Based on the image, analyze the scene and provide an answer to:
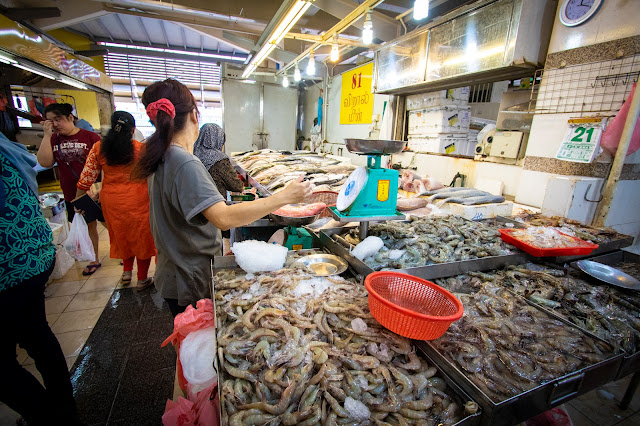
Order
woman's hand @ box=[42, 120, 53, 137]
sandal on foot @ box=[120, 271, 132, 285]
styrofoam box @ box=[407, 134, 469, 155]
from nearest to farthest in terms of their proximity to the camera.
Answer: woman's hand @ box=[42, 120, 53, 137] < sandal on foot @ box=[120, 271, 132, 285] < styrofoam box @ box=[407, 134, 469, 155]

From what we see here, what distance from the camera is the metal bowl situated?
2.23 m

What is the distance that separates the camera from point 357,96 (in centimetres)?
888

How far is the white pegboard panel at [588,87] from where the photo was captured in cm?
323

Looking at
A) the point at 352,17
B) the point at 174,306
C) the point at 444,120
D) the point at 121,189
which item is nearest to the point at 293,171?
the point at 352,17

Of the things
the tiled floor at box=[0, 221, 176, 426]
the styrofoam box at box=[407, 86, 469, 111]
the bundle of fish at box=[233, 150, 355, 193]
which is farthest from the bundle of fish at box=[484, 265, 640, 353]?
the styrofoam box at box=[407, 86, 469, 111]

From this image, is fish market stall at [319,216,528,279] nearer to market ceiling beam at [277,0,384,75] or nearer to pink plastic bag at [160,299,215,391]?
pink plastic bag at [160,299,215,391]

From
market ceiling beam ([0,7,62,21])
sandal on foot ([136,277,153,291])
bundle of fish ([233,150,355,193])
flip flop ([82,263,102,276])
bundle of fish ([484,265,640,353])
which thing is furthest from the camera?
market ceiling beam ([0,7,62,21])

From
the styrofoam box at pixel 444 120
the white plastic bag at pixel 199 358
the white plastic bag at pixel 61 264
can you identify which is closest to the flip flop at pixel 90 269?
the white plastic bag at pixel 61 264

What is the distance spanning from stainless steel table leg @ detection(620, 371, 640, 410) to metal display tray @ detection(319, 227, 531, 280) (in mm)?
1471

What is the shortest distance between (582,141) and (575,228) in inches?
48.4

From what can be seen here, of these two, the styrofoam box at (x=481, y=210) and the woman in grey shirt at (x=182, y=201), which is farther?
the styrofoam box at (x=481, y=210)

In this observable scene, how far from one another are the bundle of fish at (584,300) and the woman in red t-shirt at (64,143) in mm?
5671

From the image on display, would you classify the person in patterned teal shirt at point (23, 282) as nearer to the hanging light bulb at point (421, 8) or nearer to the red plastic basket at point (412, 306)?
the red plastic basket at point (412, 306)

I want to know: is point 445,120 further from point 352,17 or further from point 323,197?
point 323,197
